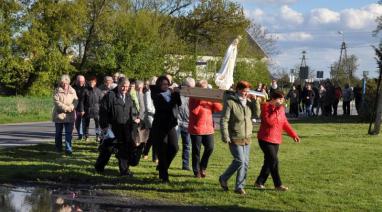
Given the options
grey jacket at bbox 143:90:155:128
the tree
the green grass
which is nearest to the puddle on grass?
grey jacket at bbox 143:90:155:128

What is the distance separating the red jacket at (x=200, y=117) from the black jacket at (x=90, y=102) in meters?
5.24

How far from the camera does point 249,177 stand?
1130 centimetres

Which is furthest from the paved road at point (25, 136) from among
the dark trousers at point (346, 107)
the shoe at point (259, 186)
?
the dark trousers at point (346, 107)

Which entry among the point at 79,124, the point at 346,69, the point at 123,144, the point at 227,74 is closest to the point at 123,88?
the point at 123,144

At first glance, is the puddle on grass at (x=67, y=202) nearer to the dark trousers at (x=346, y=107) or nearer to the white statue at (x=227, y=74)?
the white statue at (x=227, y=74)

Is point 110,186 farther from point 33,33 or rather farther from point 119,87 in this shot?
point 33,33

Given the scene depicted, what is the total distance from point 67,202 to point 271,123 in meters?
3.44

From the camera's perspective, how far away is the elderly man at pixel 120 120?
36.0ft

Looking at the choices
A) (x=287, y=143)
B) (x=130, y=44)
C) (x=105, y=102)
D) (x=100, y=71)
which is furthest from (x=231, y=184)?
(x=100, y=71)

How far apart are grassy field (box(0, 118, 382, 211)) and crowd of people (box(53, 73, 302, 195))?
1.06 ft

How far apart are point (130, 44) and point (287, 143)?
24915mm

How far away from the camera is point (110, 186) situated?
1012 cm

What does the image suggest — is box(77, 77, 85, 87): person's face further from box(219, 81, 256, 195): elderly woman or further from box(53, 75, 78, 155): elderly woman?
box(219, 81, 256, 195): elderly woman

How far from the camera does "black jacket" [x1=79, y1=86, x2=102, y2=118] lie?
1573cm
